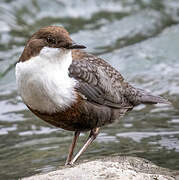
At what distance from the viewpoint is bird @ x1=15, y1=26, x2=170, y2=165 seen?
4617 millimetres

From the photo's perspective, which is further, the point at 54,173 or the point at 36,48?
the point at 36,48

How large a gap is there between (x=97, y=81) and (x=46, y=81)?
72 cm

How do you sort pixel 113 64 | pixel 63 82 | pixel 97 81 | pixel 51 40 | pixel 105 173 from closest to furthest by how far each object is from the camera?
pixel 105 173 < pixel 51 40 < pixel 63 82 < pixel 97 81 < pixel 113 64

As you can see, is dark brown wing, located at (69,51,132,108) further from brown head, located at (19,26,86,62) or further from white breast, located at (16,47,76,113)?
brown head, located at (19,26,86,62)

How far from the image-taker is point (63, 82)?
15.6 ft

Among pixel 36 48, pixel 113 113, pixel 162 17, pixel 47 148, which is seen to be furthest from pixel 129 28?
pixel 36 48

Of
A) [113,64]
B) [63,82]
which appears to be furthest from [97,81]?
[113,64]

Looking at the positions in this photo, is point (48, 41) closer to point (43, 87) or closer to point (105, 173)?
point (43, 87)

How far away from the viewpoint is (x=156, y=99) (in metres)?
5.79

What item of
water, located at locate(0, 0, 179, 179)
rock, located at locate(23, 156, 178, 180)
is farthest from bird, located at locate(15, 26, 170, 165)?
water, located at locate(0, 0, 179, 179)

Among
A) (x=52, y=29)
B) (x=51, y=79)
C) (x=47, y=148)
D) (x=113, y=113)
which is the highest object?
(x=52, y=29)

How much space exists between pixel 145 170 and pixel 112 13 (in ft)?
27.1

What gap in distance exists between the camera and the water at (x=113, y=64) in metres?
6.34

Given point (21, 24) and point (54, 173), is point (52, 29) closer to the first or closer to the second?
point (54, 173)
